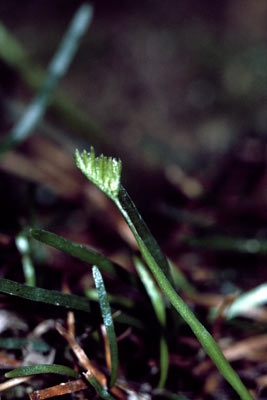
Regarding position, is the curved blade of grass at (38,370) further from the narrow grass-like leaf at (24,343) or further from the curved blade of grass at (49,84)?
the curved blade of grass at (49,84)

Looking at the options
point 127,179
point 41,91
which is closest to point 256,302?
point 127,179

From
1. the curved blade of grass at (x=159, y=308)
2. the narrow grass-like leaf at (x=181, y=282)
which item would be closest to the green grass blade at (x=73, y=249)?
the curved blade of grass at (x=159, y=308)

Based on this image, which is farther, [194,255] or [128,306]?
[194,255]

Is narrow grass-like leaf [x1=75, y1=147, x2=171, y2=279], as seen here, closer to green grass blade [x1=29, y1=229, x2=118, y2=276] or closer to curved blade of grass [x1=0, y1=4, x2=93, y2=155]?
green grass blade [x1=29, y1=229, x2=118, y2=276]

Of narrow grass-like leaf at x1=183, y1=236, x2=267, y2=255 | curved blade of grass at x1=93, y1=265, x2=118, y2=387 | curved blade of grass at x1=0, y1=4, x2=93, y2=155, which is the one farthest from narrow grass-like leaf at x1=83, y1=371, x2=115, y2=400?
curved blade of grass at x1=0, y1=4, x2=93, y2=155

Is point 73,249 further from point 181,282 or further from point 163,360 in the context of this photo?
point 181,282

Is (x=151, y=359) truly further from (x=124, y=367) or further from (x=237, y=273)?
(x=237, y=273)

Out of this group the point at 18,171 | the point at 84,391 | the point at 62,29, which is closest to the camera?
the point at 84,391

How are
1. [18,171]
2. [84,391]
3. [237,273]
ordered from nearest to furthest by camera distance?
[84,391]
[237,273]
[18,171]
